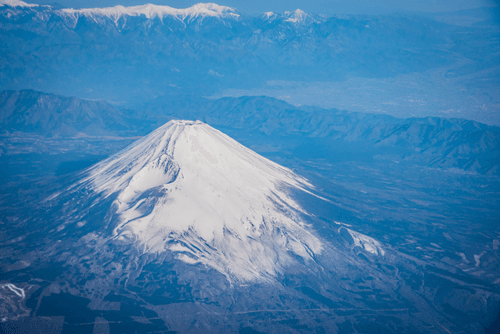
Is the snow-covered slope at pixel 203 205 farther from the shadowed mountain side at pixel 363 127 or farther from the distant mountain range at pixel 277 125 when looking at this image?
the shadowed mountain side at pixel 363 127

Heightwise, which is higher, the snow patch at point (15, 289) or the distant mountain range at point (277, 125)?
the snow patch at point (15, 289)

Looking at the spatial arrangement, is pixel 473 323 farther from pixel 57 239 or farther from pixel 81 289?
pixel 57 239

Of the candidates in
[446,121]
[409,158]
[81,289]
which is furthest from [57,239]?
[446,121]

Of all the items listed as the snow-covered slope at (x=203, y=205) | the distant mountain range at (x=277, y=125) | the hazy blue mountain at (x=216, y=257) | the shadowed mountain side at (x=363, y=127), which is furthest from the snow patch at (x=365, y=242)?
the shadowed mountain side at (x=363, y=127)

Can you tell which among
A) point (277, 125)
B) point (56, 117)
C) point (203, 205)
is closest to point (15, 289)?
point (203, 205)

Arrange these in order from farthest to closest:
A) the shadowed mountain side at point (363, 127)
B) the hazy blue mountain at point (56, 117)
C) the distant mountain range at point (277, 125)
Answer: the hazy blue mountain at point (56, 117)
the distant mountain range at point (277, 125)
the shadowed mountain side at point (363, 127)

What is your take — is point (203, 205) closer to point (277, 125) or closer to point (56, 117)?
point (56, 117)

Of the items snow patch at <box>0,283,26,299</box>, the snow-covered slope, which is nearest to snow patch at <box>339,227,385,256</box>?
the snow-covered slope
